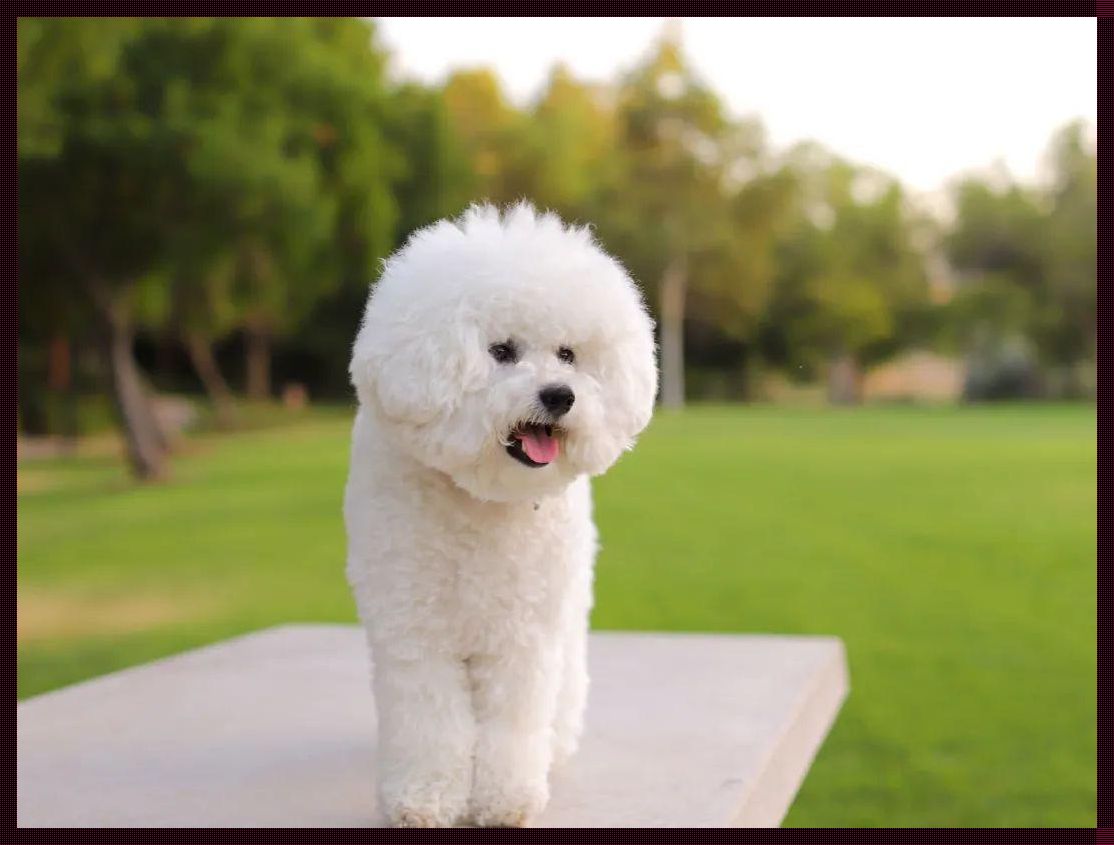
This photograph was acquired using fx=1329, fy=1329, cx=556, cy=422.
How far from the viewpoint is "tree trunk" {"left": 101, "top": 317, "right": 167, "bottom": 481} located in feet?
44.4

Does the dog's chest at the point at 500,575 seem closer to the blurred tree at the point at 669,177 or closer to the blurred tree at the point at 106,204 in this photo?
the blurred tree at the point at 106,204

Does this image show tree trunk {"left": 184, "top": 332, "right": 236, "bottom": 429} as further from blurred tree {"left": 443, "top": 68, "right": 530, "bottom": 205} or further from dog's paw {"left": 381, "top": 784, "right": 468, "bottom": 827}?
dog's paw {"left": 381, "top": 784, "right": 468, "bottom": 827}

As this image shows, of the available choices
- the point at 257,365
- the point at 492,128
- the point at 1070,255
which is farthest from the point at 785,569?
the point at 1070,255

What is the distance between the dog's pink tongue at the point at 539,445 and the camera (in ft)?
8.38

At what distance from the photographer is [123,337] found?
1384 centimetres

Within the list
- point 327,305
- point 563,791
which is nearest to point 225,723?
point 563,791

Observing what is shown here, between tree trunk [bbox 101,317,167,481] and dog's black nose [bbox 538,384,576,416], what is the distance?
1175 cm

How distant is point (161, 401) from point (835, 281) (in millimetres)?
14822

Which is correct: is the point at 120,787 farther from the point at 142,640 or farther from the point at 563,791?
the point at 142,640

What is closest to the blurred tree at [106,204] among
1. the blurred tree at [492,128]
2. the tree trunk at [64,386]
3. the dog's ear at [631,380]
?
the tree trunk at [64,386]

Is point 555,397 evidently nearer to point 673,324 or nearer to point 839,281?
point 673,324

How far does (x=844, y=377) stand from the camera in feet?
95.3

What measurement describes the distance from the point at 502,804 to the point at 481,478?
0.76 meters

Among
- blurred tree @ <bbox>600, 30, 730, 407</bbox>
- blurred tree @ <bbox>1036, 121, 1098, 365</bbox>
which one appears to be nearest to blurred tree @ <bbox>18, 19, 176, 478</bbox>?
blurred tree @ <bbox>600, 30, 730, 407</bbox>
